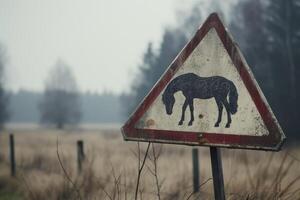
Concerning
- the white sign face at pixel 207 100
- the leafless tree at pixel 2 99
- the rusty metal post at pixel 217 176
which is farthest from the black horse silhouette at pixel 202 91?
the leafless tree at pixel 2 99

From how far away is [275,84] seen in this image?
22000 millimetres

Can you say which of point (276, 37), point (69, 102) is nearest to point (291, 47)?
point (276, 37)

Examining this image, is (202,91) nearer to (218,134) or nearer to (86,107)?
(218,134)

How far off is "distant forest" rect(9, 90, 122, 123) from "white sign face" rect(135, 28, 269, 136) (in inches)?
5172

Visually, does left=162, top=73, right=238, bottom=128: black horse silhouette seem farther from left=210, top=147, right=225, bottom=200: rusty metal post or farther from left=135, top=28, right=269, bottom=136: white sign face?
left=210, top=147, right=225, bottom=200: rusty metal post

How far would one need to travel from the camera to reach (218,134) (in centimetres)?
255

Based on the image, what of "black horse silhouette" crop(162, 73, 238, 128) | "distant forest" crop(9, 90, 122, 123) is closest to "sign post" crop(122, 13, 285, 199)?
"black horse silhouette" crop(162, 73, 238, 128)

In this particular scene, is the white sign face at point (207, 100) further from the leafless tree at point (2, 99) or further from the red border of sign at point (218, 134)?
the leafless tree at point (2, 99)

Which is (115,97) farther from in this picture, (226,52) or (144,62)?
(226,52)

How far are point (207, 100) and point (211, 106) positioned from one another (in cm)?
5

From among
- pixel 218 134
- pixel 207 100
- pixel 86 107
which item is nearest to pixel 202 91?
pixel 207 100

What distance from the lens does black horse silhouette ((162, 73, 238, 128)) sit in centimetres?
257

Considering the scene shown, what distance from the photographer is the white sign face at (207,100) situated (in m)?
2.50

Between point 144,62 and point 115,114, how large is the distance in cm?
11259
